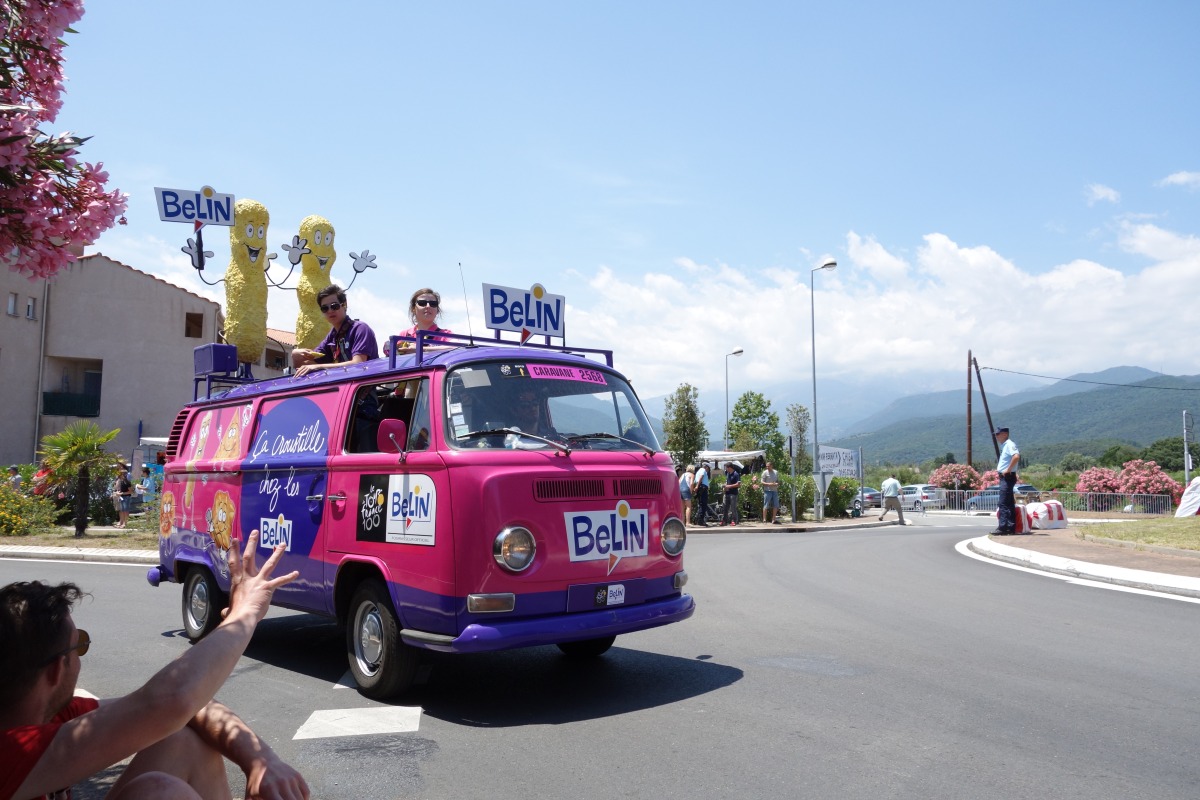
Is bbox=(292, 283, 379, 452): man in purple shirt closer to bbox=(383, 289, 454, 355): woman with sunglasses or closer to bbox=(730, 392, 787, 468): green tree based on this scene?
bbox=(383, 289, 454, 355): woman with sunglasses

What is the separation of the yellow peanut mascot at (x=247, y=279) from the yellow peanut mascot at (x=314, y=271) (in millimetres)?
1241

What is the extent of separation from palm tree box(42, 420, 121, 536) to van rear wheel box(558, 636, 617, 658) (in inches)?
669

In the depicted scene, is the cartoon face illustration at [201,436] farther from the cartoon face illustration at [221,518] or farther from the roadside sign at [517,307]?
the roadside sign at [517,307]

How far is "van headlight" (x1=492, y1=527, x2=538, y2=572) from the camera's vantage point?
18.5 ft

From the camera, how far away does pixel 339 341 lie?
8.53 metres

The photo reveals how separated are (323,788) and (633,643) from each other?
156 inches

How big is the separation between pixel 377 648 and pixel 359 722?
0.62m

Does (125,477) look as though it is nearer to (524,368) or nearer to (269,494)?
(269,494)

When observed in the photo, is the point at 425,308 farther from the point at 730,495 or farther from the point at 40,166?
the point at 730,495

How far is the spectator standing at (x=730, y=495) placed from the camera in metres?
26.3

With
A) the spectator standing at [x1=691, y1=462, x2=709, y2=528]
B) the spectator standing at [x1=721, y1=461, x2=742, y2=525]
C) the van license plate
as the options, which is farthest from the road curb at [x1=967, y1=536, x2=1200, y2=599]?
the spectator standing at [x1=691, y1=462, x2=709, y2=528]

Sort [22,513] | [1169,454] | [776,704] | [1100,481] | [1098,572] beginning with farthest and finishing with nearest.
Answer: [1169,454] → [1100,481] → [22,513] → [1098,572] → [776,704]

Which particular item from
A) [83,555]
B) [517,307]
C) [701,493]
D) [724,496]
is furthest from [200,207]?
[724,496]

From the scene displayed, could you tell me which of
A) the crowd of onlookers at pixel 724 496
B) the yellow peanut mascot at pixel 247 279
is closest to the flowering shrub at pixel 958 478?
the crowd of onlookers at pixel 724 496
